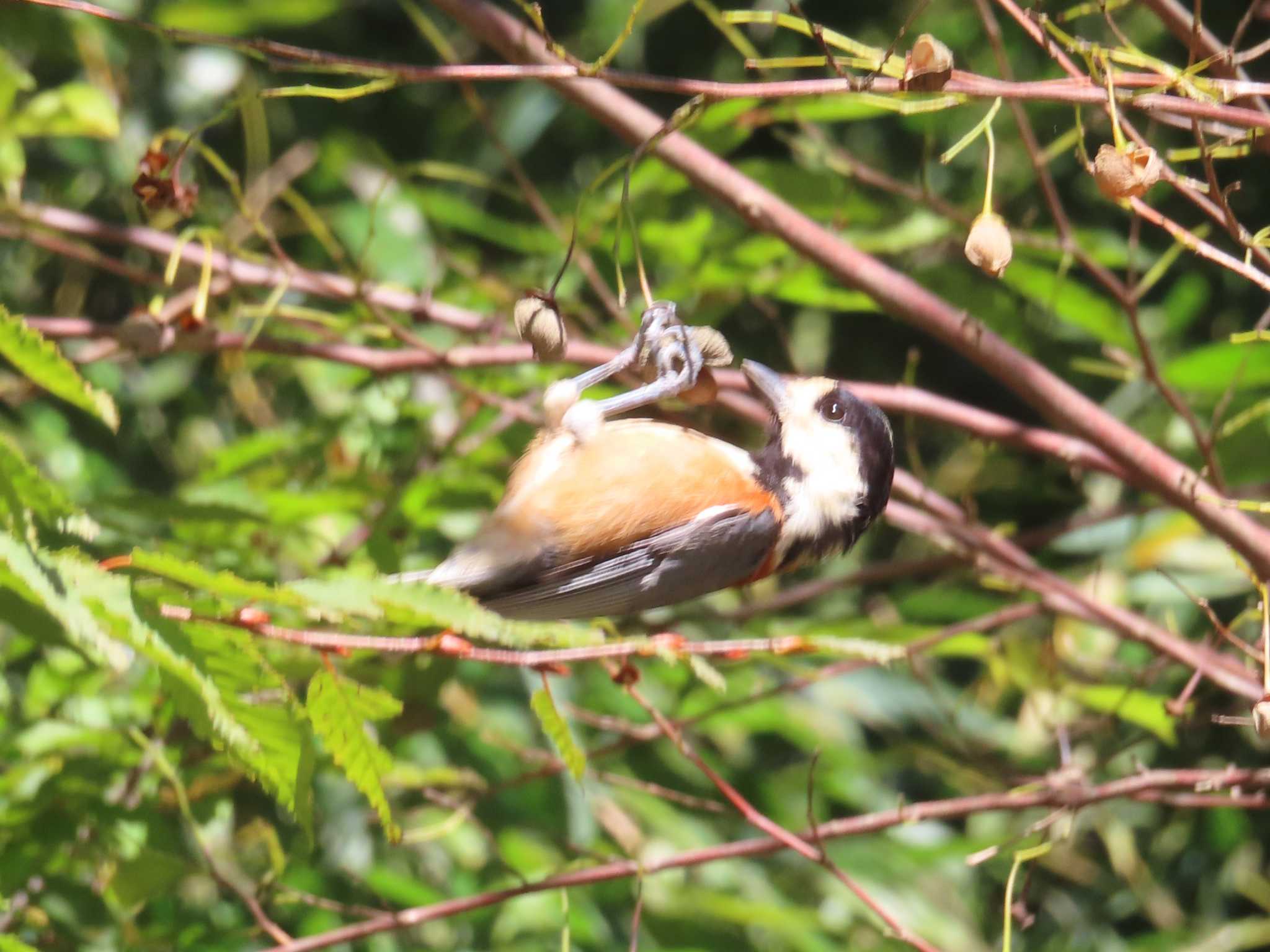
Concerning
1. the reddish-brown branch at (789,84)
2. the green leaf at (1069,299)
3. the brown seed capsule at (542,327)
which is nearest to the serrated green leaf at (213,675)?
the brown seed capsule at (542,327)

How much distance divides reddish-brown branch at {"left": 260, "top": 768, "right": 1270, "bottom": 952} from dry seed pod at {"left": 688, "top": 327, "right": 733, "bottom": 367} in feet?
2.58

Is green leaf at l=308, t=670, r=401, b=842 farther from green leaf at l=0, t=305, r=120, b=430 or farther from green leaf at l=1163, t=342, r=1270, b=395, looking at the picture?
green leaf at l=1163, t=342, r=1270, b=395

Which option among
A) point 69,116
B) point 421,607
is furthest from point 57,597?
point 69,116

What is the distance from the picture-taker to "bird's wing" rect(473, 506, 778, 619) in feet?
7.91

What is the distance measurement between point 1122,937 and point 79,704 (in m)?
2.87

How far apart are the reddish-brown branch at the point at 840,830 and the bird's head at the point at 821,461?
500mm

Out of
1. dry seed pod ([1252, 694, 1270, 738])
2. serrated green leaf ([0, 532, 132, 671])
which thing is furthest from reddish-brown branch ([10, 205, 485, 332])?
dry seed pod ([1252, 694, 1270, 738])

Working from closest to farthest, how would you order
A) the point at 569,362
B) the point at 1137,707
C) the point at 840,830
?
the point at 840,830 < the point at 569,362 < the point at 1137,707

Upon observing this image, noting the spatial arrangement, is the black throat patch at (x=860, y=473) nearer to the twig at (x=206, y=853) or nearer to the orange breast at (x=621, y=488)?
the orange breast at (x=621, y=488)

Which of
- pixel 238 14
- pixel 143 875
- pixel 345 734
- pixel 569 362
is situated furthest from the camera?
pixel 238 14

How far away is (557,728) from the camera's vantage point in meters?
1.79

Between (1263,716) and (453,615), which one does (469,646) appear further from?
(1263,716)

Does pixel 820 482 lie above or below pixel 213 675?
below

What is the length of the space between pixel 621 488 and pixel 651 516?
0.08 meters
